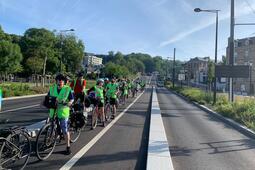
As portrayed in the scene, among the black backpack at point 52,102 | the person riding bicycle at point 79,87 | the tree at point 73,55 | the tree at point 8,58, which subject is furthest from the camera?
the tree at point 73,55

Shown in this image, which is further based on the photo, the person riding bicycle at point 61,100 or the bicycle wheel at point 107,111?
the bicycle wheel at point 107,111

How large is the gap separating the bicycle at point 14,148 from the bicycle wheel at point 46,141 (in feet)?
1.45

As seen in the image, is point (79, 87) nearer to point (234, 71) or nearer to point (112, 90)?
point (112, 90)

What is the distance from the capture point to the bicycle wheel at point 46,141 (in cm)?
762

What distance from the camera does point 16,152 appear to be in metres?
6.72

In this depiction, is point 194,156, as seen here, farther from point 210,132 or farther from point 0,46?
point 0,46

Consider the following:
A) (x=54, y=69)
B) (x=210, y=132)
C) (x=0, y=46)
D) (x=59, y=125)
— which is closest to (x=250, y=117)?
(x=210, y=132)

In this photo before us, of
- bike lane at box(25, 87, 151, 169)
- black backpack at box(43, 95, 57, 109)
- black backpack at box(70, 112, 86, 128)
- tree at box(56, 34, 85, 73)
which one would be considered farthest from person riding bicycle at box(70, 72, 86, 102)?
tree at box(56, 34, 85, 73)

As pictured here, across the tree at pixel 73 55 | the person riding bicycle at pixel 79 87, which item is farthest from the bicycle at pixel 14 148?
the tree at pixel 73 55

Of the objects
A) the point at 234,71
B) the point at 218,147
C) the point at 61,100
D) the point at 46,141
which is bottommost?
the point at 218,147

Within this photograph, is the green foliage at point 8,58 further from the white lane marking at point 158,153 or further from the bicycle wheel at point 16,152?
the bicycle wheel at point 16,152

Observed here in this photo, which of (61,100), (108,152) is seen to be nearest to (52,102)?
(61,100)

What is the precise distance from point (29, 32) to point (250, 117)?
3422 inches

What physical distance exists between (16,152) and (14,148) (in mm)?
102
